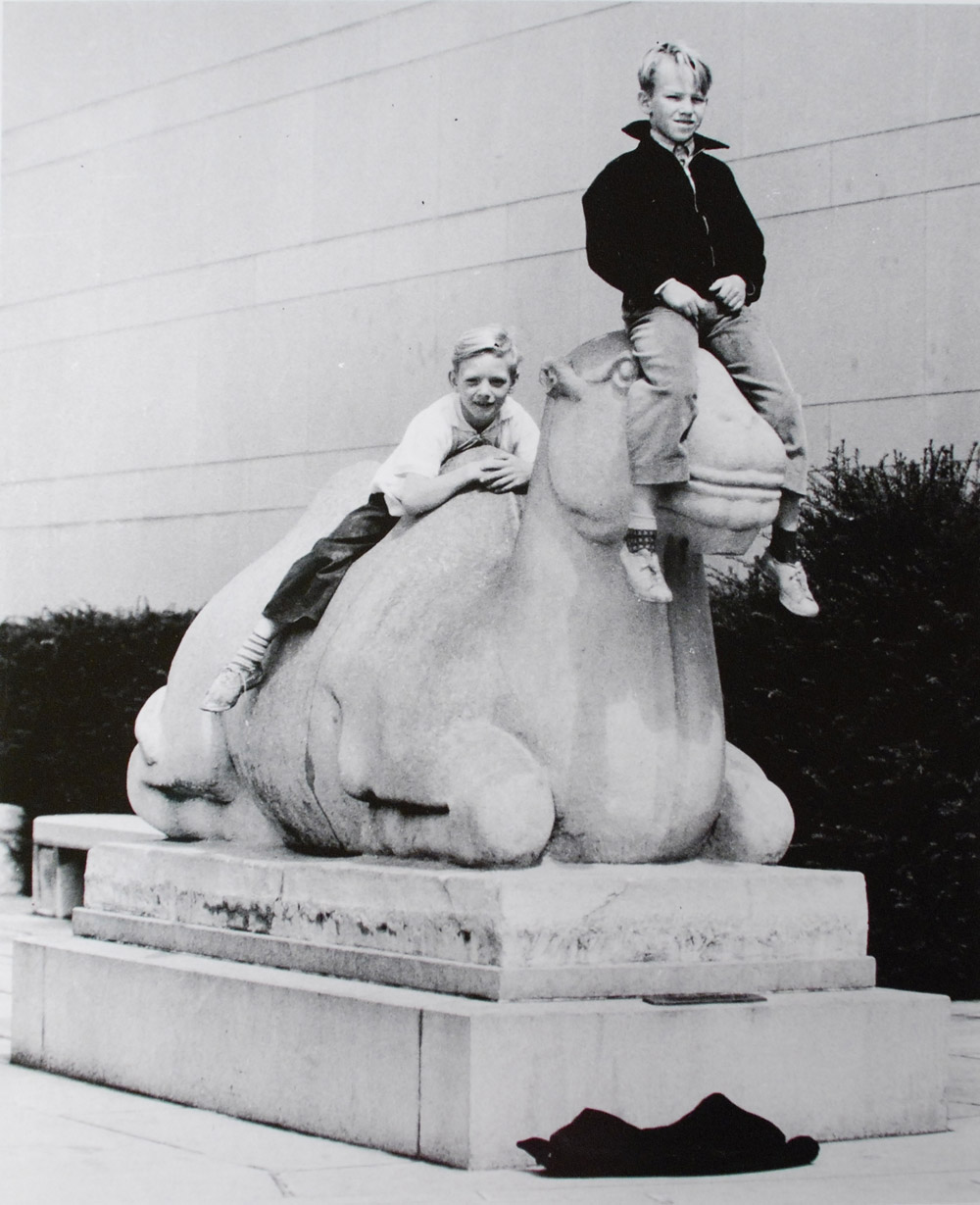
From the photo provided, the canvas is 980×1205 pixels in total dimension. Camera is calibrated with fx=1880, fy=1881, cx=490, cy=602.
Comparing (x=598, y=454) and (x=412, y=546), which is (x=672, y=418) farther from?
(x=412, y=546)

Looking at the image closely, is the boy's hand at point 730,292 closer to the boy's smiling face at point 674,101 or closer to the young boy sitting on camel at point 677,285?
the young boy sitting on camel at point 677,285

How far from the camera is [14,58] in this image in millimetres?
12047

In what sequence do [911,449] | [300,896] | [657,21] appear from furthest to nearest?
1. [657,21]
2. [911,449]
3. [300,896]

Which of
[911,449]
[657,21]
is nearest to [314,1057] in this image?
[911,449]

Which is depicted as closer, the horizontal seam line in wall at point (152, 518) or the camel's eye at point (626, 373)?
the camel's eye at point (626, 373)

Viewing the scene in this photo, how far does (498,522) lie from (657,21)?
5662mm

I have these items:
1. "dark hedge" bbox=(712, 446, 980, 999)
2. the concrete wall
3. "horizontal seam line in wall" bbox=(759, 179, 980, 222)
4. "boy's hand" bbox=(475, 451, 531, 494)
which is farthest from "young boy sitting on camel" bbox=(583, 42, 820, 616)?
"horizontal seam line in wall" bbox=(759, 179, 980, 222)

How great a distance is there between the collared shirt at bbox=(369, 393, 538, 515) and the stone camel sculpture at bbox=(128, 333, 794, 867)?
16 centimetres

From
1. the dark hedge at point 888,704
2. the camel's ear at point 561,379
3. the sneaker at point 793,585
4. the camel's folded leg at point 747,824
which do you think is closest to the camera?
the camel's ear at point 561,379

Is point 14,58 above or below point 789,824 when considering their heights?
above

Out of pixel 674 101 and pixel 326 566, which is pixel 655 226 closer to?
pixel 674 101

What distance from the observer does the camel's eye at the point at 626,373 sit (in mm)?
5082

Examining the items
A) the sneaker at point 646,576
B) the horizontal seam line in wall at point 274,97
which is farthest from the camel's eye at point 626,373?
the horizontal seam line in wall at point 274,97

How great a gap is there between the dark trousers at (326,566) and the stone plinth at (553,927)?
0.80m
